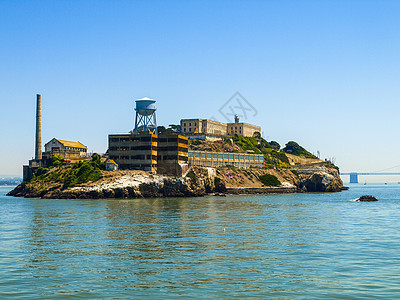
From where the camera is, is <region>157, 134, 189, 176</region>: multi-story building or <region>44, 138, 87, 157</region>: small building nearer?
<region>157, 134, 189, 176</region>: multi-story building


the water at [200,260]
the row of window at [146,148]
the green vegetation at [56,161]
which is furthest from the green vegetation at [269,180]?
the water at [200,260]

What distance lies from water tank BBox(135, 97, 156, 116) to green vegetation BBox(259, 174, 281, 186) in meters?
53.0

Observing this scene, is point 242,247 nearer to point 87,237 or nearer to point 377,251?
point 377,251

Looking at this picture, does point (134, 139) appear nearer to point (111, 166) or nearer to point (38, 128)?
point (111, 166)

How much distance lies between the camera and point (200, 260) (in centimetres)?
3784

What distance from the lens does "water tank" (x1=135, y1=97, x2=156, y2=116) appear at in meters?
175

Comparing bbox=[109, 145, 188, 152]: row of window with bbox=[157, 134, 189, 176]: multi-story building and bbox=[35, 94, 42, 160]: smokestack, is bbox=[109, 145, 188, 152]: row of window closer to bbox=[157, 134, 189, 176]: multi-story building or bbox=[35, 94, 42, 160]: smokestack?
bbox=[157, 134, 189, 176]: multi-story building

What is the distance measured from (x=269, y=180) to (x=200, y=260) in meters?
156

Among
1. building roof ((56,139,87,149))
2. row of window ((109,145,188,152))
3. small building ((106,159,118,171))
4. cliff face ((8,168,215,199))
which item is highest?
building roof ((56,139,87,149))

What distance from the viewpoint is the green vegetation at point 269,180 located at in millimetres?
189375

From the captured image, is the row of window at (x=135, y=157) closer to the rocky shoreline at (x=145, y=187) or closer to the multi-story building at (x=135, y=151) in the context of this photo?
the multi-story building at (x=135, y=151)

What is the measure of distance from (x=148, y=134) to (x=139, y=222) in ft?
291

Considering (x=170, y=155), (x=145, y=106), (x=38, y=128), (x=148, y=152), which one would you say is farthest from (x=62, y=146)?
(x=170, y=155)

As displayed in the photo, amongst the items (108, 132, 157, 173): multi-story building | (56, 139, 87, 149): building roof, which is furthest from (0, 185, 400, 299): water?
Answer: (56, 139, 87, 149): building roof
